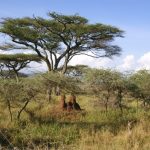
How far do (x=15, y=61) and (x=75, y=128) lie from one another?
2022 centimetres

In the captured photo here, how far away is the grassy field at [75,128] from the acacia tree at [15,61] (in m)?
13.8

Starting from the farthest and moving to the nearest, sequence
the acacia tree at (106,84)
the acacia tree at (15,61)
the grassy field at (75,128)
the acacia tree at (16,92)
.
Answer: the acacia tree at (15,61), the acacia tree at (106,84), the acacia tree at (16,92), the grassy field at (75,128)

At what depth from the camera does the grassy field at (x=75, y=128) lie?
1259 cm

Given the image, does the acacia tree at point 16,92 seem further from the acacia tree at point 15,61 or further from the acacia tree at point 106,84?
the acacia tree at point 15,61

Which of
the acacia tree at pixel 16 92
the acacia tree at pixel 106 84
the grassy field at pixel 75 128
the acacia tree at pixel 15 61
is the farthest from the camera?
the acacia tree at pixel 15 61

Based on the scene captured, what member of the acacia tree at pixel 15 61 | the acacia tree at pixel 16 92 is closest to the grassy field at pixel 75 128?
the acacia tree at pixel 16 92

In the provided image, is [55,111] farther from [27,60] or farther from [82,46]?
[27,60]

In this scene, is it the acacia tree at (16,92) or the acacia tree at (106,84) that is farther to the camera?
the acacia tree at (106,84)

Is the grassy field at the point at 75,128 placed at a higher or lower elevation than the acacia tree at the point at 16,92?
lower

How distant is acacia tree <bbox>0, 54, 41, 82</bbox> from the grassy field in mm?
13770

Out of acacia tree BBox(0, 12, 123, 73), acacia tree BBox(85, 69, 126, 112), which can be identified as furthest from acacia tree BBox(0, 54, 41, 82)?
acacia tree BBox(85, 69, 126, 112)

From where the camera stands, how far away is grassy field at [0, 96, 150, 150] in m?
12.6

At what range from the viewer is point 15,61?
34.4 metres

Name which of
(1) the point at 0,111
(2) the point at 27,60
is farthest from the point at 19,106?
(2) the point at 27,60
